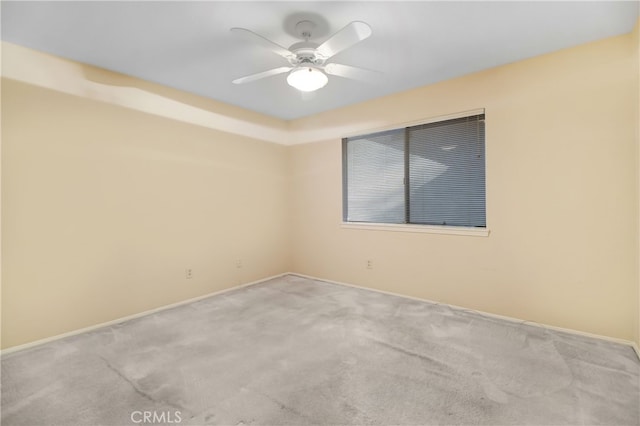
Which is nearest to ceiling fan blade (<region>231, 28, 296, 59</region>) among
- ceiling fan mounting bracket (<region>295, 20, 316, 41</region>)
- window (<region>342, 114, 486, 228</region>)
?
ceiling fan mounting bracket (<region>295, 20, 316, 41</region>)

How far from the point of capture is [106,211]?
281 cm

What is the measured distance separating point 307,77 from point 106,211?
2.28 metres

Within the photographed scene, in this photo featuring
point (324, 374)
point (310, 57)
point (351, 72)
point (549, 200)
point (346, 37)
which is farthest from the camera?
point (549, 200)

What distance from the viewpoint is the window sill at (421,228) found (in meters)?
3.03

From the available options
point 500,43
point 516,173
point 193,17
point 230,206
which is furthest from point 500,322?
point 193,17

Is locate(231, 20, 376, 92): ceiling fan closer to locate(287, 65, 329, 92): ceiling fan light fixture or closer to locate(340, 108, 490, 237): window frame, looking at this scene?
locate(287, 65, 329, 92): ceiling fan light fixture

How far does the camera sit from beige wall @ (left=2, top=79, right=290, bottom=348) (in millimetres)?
2363

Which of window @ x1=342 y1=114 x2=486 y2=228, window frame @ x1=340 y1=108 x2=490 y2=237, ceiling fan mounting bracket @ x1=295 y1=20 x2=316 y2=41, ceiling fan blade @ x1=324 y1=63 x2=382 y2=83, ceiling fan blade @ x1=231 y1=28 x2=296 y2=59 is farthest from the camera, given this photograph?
window @ x1=342 y1=114 x2=486 y2=228

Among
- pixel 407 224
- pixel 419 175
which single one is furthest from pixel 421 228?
pixel 419 175

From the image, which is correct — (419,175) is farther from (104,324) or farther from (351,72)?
(104,324)

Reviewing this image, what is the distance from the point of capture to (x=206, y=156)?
11.9 feet

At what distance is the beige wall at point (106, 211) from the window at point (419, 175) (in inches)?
60.7

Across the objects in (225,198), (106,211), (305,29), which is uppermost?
(305,29)

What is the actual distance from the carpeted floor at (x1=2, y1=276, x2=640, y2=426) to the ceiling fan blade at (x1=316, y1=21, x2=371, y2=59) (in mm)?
2153
